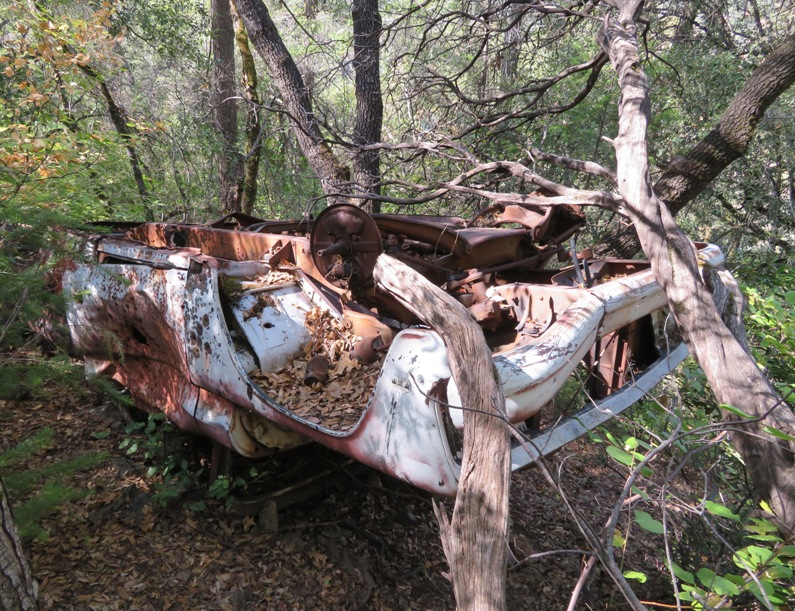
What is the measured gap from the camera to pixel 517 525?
4215 mm

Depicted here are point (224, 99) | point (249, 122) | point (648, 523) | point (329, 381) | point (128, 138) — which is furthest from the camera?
point (224, 99)

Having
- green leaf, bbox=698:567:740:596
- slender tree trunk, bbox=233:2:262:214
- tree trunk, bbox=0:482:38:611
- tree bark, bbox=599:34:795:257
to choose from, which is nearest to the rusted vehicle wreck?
green leaf, bbox=698:567:740:596

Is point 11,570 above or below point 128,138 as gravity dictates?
below

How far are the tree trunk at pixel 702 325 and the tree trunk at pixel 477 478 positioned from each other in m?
0.67

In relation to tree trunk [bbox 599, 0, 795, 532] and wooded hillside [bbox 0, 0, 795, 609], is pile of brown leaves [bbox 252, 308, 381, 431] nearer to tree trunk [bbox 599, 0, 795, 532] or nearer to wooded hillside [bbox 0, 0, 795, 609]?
wooded hillside [bbox 0, 0, 795, 609]

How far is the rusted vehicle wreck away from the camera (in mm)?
2244

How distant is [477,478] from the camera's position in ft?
5.21

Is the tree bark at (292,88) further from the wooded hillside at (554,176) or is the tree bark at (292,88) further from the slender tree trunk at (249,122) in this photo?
the slender tree trunk at (249,122)

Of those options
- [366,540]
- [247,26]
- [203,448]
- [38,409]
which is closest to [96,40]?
[247,26]

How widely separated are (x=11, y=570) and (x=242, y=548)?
4.40 ft

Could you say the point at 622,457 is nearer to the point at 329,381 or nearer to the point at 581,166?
the point at 329,381

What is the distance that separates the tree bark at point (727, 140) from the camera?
4.98 meters

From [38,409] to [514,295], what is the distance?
362 cm

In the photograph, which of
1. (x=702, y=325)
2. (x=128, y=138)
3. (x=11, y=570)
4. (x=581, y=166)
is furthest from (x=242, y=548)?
(x=128, y=138)
